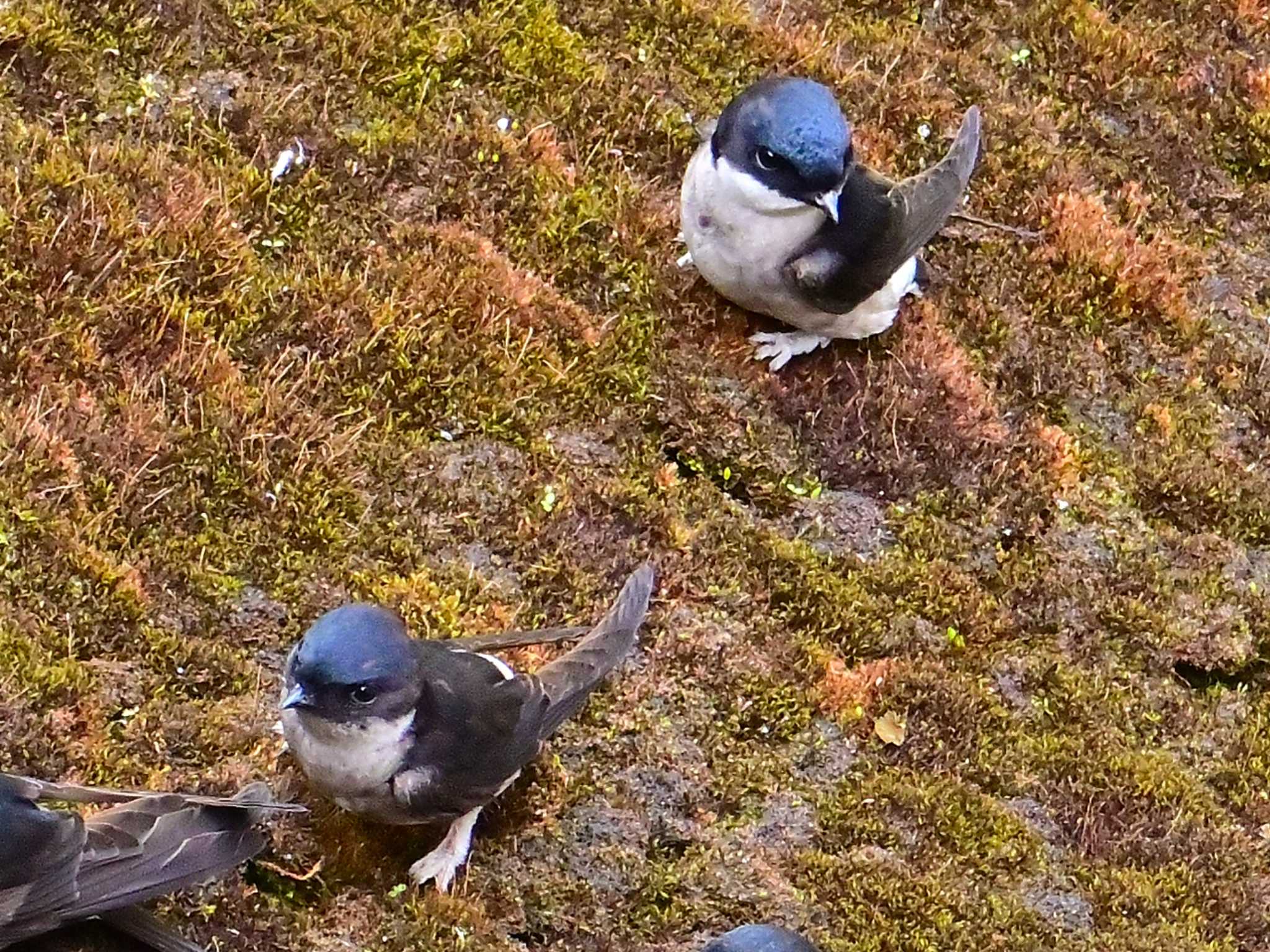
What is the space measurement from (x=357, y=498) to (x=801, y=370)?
1.61m

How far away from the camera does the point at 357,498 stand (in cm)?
416

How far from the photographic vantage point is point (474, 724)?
3.53m

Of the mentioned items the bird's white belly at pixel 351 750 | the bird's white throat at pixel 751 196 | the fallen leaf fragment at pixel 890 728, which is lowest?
the fallen leaf fragment at pixel 890 728

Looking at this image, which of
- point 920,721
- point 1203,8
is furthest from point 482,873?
point 1203,8

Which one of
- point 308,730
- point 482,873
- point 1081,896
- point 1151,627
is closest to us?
point 308,730

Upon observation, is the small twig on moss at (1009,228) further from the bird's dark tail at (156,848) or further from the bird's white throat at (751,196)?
the bird's dark tail at (156,848)

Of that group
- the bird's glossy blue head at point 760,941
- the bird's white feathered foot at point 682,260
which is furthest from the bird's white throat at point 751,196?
the bird's glossy blue head at point 760,941

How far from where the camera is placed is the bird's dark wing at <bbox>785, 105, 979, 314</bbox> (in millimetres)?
4332

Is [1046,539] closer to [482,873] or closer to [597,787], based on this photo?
[597,787]

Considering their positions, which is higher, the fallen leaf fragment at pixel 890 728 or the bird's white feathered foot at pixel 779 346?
the bird's white feathered foot at pixel 779 346

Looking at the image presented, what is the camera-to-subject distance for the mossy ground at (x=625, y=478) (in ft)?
12.7

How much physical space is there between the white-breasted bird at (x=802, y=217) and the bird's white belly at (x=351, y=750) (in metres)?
1.92

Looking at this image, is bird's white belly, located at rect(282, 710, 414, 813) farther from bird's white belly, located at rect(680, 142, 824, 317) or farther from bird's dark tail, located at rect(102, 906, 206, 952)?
bird's white belly, located at rect(680, 142, 824, 317)

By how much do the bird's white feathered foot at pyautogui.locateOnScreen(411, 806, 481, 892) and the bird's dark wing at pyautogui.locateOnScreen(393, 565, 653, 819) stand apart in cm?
18
